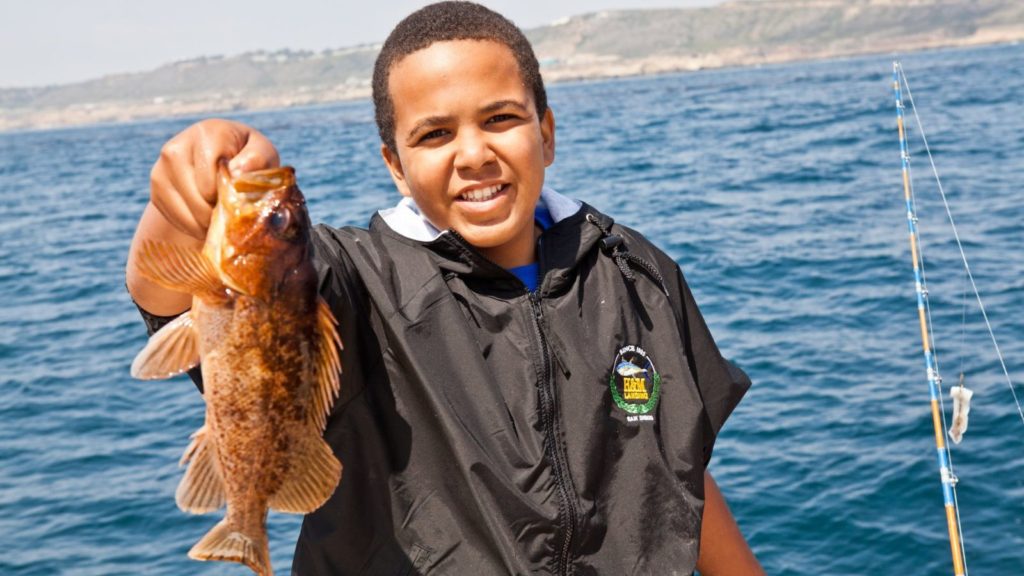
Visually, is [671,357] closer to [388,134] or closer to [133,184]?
[388,134]

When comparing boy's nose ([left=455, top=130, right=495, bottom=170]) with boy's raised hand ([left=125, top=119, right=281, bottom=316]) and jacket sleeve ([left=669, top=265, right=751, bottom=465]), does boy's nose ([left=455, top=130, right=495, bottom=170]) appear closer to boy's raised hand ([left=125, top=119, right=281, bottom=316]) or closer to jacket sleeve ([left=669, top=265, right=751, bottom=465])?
boy's raised hand ([left=125, top=119, right=281, bottom=316])

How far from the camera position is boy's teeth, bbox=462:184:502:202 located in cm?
295

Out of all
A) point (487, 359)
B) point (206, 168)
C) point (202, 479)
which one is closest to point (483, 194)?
point (487, 359)

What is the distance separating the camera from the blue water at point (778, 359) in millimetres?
8359

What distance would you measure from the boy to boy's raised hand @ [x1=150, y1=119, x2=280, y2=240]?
0.49 ft

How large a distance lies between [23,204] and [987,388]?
32522 millimetres

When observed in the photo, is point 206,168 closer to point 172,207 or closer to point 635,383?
point 172,207

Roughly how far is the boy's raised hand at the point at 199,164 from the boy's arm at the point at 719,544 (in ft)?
6.39

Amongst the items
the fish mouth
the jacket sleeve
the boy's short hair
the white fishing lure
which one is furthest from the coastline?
the fish mouth

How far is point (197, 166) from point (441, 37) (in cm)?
91

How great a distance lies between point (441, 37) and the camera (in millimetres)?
2918

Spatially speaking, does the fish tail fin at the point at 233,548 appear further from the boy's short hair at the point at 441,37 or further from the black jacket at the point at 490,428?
the boy's short hair at the point at 441,37

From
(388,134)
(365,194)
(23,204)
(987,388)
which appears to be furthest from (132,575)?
(23,204)

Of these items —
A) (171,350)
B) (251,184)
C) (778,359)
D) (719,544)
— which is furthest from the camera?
(778,359)
